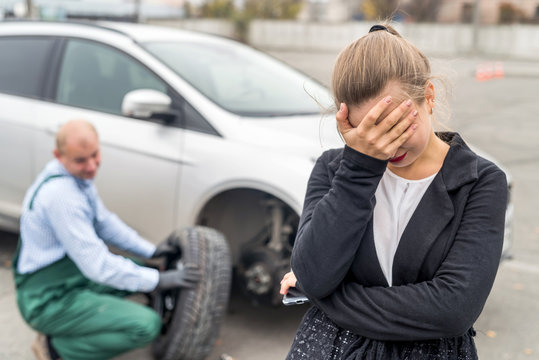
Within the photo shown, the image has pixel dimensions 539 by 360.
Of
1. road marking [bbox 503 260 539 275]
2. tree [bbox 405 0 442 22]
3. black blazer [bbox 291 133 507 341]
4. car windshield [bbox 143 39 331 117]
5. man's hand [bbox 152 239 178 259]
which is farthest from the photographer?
tree [bbox 405 0 442 22]

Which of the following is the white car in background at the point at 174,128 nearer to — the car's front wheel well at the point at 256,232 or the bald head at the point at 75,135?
the car's front wheel well at the point at 256,232

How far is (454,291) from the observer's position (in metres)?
1.39

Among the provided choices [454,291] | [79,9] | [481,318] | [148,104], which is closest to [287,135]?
[148,104]

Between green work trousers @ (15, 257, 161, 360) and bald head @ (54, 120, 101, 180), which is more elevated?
bald head @ (54, 120, 101, 180)

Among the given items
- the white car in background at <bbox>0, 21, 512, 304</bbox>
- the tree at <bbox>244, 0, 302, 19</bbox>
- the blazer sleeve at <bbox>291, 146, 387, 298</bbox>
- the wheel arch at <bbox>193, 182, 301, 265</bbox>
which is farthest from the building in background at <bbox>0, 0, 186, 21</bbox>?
the tree at <bbox>244, 0, 302, 19</bbox>

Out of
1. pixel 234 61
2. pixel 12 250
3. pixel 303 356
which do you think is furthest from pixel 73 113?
pixel 303 356

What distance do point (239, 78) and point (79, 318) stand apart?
1.96 meters

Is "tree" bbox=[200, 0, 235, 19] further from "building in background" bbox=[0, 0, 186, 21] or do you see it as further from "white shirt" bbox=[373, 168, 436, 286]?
"white shirt" bbox=[373, 168, 436, 286]

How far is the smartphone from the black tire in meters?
1.64

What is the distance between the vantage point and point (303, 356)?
149 cm

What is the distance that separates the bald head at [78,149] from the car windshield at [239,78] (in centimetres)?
93

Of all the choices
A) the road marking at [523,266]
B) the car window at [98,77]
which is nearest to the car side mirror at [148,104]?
the car window at [98,77]

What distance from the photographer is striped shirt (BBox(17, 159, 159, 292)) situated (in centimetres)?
312

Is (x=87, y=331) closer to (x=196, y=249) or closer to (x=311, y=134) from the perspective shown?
(x=196, y=249)
